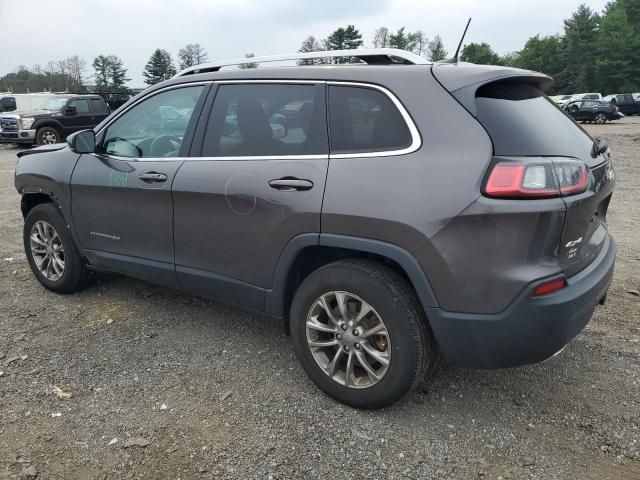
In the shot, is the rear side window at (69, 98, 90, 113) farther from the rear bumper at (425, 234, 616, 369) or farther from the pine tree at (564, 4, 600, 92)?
the pine tree at (564, 4, 600, 92)

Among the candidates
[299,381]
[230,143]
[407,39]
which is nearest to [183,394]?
[299,381]

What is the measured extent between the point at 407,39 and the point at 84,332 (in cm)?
9028

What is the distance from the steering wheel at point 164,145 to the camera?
3451mm

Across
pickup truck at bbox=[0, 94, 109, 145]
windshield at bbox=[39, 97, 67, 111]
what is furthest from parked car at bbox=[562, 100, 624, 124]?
windshield at bbox=[39, 97, 67, 111]

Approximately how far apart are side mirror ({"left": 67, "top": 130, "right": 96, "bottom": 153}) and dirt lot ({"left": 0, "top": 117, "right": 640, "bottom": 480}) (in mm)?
1258

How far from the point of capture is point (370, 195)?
8.29 feet

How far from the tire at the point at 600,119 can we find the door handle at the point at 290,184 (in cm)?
3232

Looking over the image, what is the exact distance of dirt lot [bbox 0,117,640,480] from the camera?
7.97 ft

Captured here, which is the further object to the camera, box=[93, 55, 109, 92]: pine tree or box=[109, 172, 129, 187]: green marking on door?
box=[93, 55, 109, 92]: pine tree

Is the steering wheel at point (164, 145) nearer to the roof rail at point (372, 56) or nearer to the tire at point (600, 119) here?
the roof rail at point (372, 56)

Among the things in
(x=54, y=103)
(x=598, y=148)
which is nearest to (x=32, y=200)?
(x=598, y=148)

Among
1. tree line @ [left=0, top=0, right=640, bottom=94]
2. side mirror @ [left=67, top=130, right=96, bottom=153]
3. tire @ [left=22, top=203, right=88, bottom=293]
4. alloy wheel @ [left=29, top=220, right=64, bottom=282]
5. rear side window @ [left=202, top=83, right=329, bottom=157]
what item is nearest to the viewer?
rear side window @ [left=202, top=83, right=329, bottom=157]

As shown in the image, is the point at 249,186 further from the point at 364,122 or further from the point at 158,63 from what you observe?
the point at 158,63

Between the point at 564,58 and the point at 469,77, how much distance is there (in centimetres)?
8575
